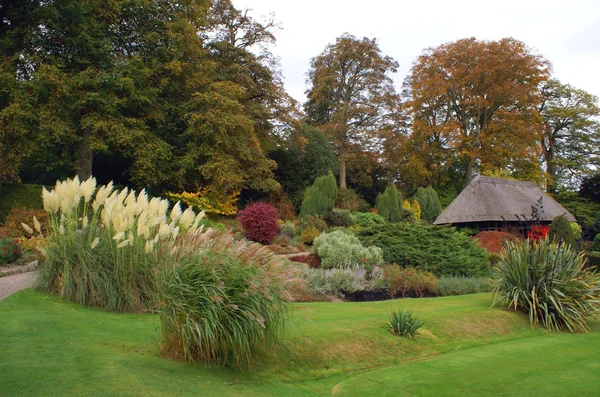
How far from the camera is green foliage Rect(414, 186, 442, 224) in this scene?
119ft

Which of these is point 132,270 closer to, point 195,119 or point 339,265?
point 339,265

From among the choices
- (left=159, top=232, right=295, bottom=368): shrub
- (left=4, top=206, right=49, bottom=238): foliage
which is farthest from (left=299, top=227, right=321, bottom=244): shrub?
(left=159, top=232, right=295, bottom=368): shrub

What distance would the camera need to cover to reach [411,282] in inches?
489

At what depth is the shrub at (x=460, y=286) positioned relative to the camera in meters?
12.5

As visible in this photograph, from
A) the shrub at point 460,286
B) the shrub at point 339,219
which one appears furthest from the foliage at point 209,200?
the shrub at point 460,286

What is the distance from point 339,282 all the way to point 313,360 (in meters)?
5.90

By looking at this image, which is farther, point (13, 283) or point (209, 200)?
point (209, 200)

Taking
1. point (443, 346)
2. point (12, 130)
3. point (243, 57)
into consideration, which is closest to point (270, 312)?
point (443, 346)

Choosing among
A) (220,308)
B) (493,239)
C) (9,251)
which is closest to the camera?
(220,308)

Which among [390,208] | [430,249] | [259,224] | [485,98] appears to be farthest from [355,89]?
[430,249]

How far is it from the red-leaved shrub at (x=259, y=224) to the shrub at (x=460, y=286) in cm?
857

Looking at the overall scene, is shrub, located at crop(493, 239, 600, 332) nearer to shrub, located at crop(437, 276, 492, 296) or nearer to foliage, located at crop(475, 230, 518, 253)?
shrub, located at crop(437, 276, 492, 296)

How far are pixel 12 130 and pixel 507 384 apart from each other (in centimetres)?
1989

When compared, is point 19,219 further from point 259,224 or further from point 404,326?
point 404,326
